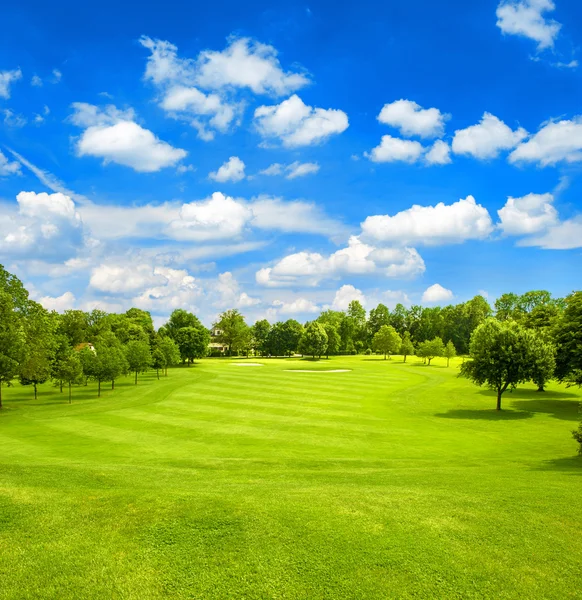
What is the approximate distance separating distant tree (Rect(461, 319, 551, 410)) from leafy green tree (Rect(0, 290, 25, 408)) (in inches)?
1651

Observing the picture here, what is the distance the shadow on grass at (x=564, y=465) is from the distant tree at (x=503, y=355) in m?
18.3

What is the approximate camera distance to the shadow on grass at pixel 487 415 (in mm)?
36938

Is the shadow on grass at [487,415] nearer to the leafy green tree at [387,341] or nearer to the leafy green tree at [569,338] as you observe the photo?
the leafy green tree at [569,338]

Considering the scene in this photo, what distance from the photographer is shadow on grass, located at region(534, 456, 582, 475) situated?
719 inches

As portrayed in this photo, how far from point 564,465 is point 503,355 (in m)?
21.1

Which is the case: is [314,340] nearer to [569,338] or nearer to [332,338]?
[332,338]

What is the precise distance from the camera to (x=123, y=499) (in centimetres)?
1145

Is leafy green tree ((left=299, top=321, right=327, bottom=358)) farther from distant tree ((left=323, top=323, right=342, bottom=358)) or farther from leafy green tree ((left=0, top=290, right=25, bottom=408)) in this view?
leafy green tree ((left=0, top=290, right=25, bottom=408))

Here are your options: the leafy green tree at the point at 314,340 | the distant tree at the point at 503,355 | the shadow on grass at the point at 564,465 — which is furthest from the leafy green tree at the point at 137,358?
the leafy green tree at the point at 314,340

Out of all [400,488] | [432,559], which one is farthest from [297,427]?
[432,559]

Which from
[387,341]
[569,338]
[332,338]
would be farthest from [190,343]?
Answer: [569,338]

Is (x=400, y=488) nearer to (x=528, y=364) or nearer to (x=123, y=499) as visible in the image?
(x=123, y=499)

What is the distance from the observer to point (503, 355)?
39.5 metres

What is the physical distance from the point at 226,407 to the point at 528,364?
94.6 ft
